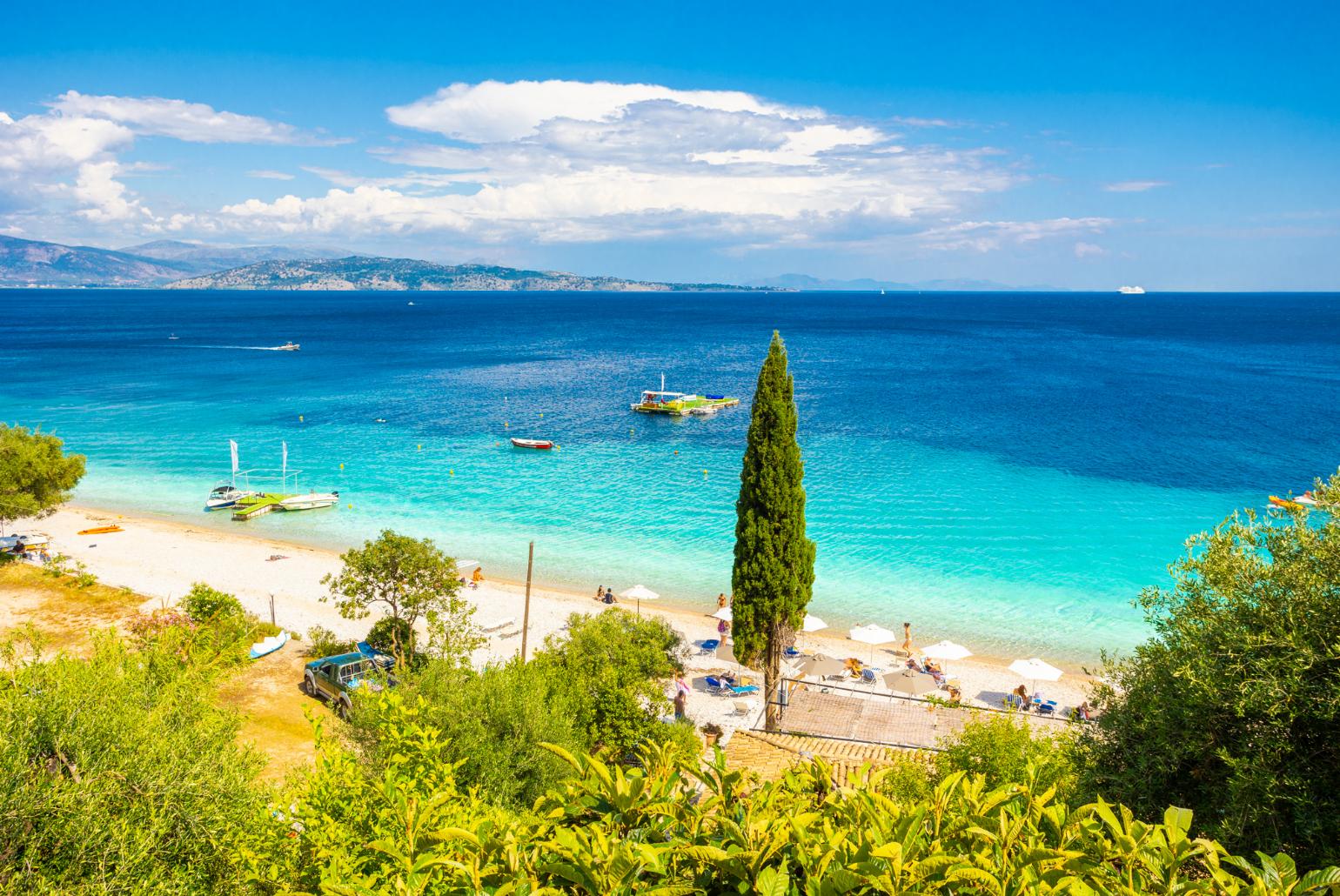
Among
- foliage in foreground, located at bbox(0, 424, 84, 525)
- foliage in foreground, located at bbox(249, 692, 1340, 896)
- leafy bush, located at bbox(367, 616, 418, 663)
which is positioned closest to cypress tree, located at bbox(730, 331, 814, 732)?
leafy bush, located at bbox(367, 616, 418, 663)

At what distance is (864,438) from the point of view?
6475 cm

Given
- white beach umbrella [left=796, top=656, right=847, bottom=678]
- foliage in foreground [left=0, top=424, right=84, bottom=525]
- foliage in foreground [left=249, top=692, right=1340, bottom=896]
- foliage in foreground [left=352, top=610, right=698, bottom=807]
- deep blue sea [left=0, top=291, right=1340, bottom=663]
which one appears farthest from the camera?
deep blue sea [left=0, top=291, right=1340, bottom=663]

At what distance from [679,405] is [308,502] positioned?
38.7 metres

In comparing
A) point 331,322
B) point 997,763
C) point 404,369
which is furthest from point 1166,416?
point 331,322

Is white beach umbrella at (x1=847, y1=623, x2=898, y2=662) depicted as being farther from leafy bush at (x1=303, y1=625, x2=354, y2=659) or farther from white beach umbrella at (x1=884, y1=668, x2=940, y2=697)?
leafy bush at (x1=303, y1=625, x2=354, y2=659)

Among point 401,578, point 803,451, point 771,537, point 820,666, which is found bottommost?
point 820,666

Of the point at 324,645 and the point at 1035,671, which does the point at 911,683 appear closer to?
the point at 1035,671

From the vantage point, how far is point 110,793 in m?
7.87

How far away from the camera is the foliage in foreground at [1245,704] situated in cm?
854

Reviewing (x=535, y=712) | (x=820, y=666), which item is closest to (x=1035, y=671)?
(x=820, y=666)

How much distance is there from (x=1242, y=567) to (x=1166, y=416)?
7360cm

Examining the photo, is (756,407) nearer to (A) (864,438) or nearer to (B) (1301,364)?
(A) (864,438)

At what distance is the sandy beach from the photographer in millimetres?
26984

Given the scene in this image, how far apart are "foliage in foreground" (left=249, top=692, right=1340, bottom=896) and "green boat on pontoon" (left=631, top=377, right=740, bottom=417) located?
231 feet
